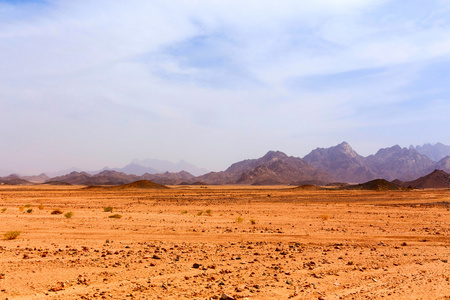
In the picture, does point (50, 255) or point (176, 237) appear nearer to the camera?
point (50, 255)

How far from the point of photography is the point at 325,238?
633 inches

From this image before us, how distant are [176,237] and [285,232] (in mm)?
5054

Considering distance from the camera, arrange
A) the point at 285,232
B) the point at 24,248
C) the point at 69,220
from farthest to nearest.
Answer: the point at 69,220 < the point at 285,232 < the point at 24,248

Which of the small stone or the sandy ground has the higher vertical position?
the small stone

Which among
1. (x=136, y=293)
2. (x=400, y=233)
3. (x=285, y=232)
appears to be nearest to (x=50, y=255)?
(x=136, y=293)

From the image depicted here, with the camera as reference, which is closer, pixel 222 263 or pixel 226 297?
pixel 226 297

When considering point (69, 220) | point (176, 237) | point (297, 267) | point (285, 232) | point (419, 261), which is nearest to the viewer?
point (297, 267)

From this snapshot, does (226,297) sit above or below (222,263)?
above

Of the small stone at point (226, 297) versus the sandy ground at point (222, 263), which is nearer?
the small stone at point (226, 297)

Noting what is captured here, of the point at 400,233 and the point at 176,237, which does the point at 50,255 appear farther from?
the point at 400,233

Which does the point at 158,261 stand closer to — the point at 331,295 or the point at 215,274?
the point at 215,274

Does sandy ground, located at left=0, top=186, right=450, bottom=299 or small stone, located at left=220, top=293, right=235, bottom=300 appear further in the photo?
sandy ground, located at left=0, top=186, right=450, bottom=299

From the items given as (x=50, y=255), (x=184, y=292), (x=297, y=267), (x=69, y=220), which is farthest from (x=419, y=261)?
(x=69, y=220)

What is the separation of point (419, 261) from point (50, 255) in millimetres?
11040
